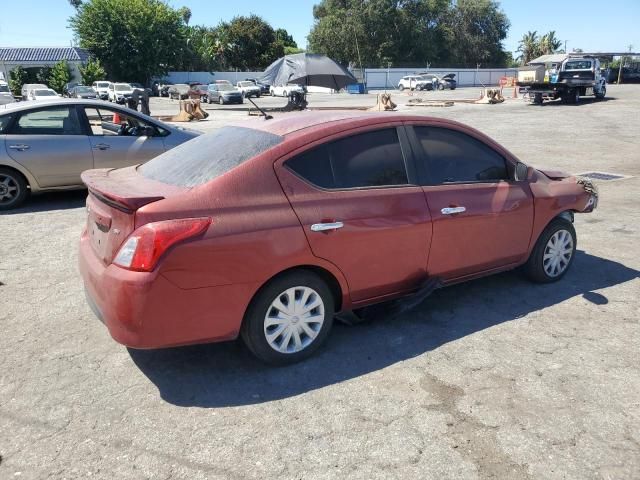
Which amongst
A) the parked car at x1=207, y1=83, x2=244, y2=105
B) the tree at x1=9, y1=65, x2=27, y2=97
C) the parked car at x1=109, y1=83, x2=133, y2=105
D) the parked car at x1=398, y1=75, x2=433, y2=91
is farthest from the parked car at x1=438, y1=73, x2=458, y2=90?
the tree at x1=9, y1=65, x2=27, y2=97

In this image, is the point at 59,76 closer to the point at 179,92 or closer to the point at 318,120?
the point at 179,92

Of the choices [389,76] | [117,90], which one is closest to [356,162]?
[117,90]

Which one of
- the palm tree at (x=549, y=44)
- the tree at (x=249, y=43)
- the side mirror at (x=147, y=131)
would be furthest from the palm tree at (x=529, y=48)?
the side mirror at (x=147, y=131)

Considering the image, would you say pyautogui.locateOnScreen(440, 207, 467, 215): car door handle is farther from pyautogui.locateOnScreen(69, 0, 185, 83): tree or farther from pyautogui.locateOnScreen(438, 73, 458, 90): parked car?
pyautogui.locateOnScreen(69, 0, 185, 83): tree

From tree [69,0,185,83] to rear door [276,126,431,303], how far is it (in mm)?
54622

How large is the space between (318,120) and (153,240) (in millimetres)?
1516

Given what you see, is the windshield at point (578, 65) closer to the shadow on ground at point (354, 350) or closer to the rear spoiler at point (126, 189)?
the shadow on ground at point (354, 350)

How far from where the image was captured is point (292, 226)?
131 inches

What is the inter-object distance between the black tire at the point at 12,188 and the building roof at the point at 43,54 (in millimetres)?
55394

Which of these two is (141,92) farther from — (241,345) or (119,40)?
(119,40)

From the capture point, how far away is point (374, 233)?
365cm

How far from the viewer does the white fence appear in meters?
61.8

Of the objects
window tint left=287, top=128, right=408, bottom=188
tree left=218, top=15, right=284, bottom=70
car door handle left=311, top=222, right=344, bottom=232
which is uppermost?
tree left=218, top=15, right=284, bottom=70

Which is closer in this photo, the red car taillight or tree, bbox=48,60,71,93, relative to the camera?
the red car taillight
